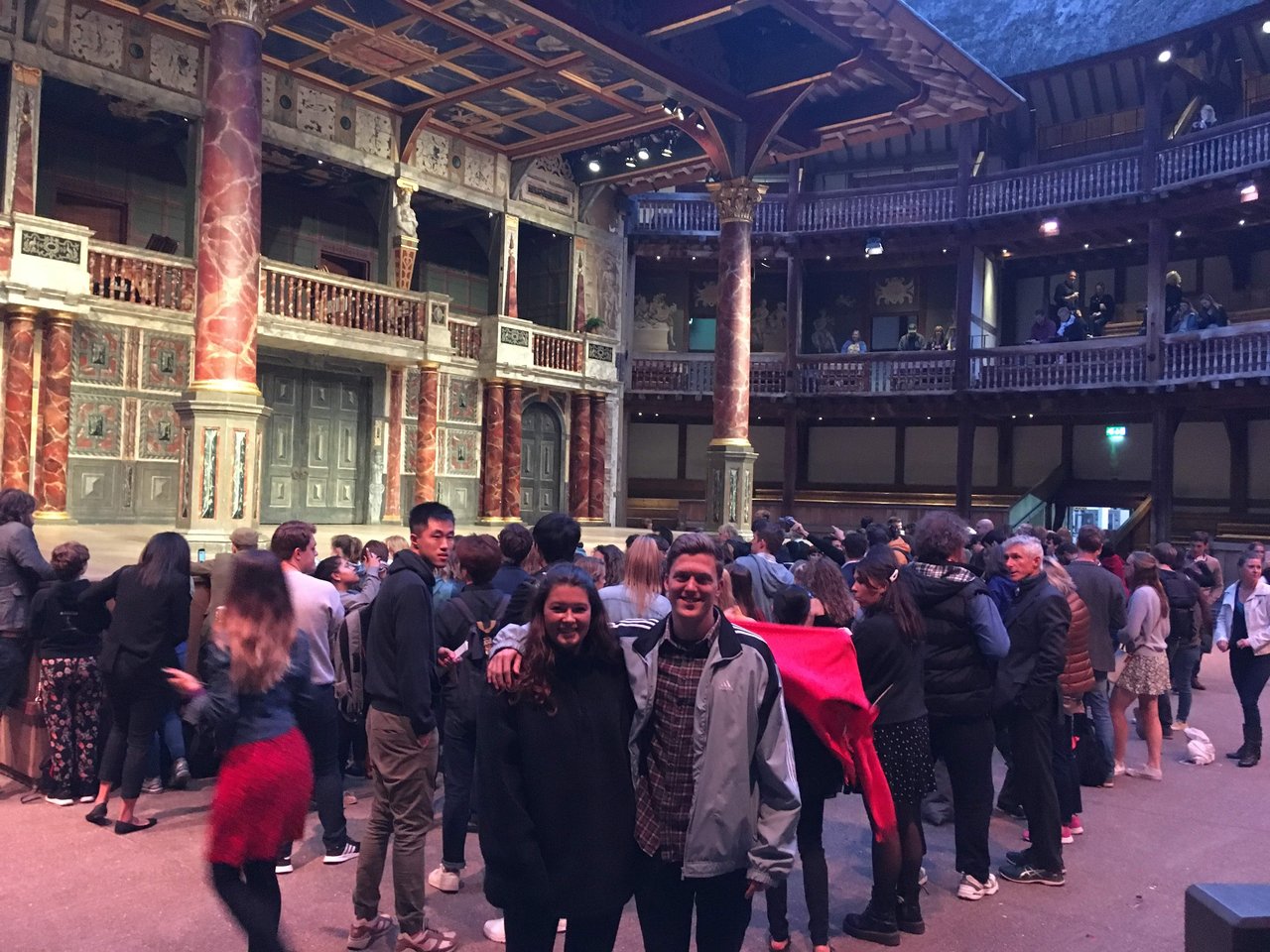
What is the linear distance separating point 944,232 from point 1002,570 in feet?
54.2

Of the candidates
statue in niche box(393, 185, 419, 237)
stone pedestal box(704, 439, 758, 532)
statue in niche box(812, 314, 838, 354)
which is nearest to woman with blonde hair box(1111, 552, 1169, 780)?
stone pedestal box(704, 439, 758, 532)

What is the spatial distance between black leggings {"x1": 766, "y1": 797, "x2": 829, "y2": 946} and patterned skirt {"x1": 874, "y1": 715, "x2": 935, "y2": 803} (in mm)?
401

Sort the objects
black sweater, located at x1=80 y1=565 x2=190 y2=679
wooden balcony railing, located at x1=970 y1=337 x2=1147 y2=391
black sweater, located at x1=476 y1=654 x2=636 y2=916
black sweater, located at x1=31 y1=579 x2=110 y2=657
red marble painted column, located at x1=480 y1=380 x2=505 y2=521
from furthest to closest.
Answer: wooden balcony railing, located at x1=970 y1=337 x2=1147 y2=391 → red marble painted column, located at x1=480 y1=380 x2=505 y2=521 → black sweater, located at x1=31 y1=579 x2=110 y2=657 → black sweater, located at x1=80 y1=565 x2=190 y2=679 → black sweater, located at x1=476 y1=654 x2=636 y2=916

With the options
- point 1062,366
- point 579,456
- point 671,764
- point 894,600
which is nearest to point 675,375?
point 579,456

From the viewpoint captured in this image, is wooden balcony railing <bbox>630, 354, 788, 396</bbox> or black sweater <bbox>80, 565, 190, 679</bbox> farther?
wooden balcony railing <bbox>630, 354, 788, 396</bbox>

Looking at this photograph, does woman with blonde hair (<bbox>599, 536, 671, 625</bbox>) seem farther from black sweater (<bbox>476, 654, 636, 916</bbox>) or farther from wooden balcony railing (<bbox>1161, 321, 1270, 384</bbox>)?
wooden balcony railing (<bbox>1161, 321, 1270, 384</bbox>)

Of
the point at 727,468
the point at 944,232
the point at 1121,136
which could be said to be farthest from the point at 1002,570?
the point at 1121,136

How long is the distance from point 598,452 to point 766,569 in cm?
1394

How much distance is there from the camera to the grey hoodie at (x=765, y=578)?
6098 mm

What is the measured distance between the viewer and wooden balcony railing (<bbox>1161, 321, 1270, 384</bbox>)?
1702 cm

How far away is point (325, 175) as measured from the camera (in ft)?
54.9

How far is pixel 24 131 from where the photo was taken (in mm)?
12422

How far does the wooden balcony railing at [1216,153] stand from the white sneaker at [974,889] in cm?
1618

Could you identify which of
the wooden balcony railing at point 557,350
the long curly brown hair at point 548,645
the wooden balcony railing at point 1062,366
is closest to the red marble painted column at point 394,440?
the wooden balcony railing at point 557,350
